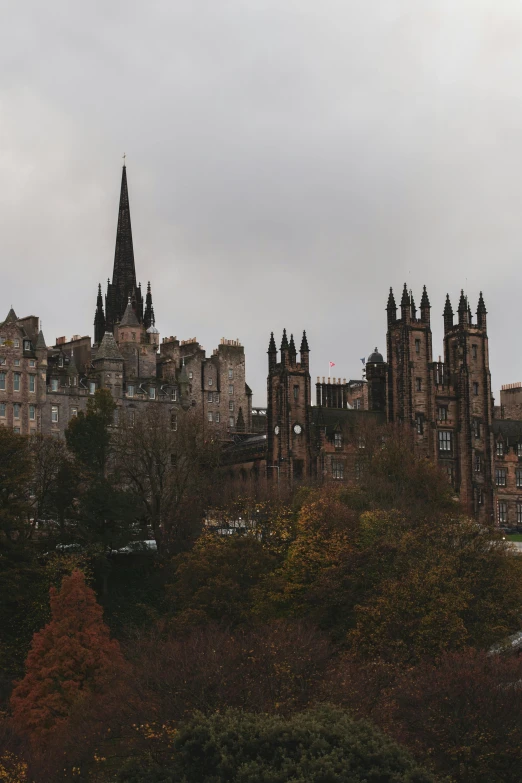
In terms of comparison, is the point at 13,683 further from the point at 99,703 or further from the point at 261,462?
the point at 261,462

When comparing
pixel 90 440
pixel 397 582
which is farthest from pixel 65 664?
pixel 90 440

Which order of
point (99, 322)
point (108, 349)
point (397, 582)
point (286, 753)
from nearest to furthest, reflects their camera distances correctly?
point (286, 753), point (397, 582), point (108, 349), point (99, 322)

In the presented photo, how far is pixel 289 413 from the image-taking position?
127 m

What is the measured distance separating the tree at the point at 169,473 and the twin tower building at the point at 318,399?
7889 millimetres

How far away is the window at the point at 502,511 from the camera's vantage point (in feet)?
458

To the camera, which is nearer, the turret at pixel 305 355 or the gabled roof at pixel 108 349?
the turret at pixel 305 355

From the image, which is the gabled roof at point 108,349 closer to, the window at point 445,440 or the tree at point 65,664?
the window at point 445,440

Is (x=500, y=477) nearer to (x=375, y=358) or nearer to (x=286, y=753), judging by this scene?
(x=375, y=358)

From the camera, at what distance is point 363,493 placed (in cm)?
10500

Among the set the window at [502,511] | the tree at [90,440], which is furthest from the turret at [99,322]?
the tree at [90,440]

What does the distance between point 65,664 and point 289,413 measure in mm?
53000

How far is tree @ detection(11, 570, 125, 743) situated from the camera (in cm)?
7231

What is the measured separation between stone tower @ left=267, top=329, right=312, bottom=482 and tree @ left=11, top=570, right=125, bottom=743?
143 ft

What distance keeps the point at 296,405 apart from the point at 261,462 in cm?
621
